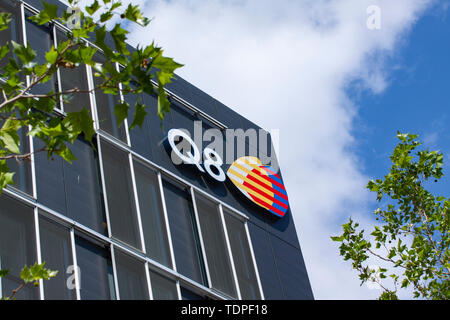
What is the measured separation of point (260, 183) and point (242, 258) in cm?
459

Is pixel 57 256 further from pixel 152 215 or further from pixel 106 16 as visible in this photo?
pixel 106 16

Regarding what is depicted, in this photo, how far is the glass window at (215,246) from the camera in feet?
78.2

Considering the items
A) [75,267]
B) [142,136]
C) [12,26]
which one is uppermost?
[12,26]

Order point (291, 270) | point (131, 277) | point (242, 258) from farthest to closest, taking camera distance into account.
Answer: point (291, 270)
point (242, 258)
point (131, 277)

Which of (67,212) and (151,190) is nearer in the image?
(67,212)

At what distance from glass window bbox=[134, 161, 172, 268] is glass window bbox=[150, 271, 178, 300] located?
53cm

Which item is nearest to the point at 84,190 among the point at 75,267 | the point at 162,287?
the point at 75,267

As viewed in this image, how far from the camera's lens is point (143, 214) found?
2239 cm

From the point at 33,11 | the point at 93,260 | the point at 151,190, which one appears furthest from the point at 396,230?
the point at 33,11

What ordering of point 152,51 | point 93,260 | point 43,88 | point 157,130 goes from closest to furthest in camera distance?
point 152,51, point 93,260, point 43,88, point 157,130
